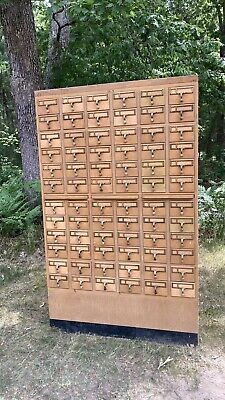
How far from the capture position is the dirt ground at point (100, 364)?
201 cm

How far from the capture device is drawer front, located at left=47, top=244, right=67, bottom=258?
2541 mm

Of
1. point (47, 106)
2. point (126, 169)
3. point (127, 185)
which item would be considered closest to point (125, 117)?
point (126, 169)

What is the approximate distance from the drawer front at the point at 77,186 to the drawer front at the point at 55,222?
21 centimetres

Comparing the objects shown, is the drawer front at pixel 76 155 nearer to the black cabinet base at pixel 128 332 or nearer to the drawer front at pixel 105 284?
the drawer front at pixel 105 284

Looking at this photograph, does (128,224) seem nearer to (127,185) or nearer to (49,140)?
(127,185)

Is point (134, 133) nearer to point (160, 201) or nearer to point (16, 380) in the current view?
point (160, 201)

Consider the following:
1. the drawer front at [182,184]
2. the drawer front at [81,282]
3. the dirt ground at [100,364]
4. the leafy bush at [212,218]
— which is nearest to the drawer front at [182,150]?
the drawer front at [182,184]

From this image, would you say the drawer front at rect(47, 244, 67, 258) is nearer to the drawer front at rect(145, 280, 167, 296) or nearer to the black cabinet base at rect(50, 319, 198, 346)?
the black cabinet base at rect(50, 319, 198, 346)

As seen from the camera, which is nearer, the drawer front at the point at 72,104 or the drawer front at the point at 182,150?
the drawer front at the point at 182,150

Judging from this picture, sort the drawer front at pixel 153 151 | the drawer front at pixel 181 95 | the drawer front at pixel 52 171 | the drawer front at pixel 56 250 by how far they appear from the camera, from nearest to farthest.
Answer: the drawer front at pixel 181 95
the drawer front at pixel 153 151
the drawer front at pixel 52 171
the drawer front at pixel 56 250

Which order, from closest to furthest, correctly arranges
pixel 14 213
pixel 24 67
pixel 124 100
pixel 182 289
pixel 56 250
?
pixel 124 100 → pixel 182 289 → pixel 56 250 → pixel 14 213 → pixel 24 67

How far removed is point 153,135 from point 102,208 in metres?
0.58

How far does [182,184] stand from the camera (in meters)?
2.22

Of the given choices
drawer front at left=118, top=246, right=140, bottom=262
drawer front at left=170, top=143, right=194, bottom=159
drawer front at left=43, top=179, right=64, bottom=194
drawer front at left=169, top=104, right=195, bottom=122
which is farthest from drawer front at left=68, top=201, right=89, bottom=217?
drawer front at left=169, top=104, right=195, bottom=122
